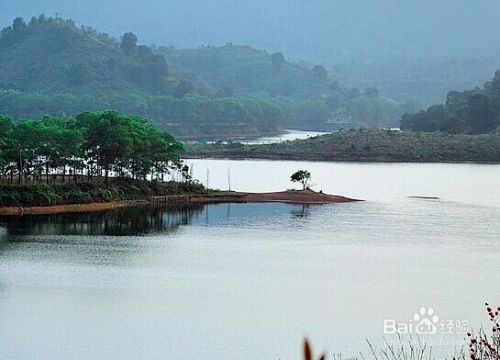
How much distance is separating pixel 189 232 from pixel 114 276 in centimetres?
1103

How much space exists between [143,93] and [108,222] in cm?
9538

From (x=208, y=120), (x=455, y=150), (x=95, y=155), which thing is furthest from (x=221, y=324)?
(x=208, y=120)

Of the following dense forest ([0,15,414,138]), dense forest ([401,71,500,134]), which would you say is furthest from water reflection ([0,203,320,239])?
dense forest ([401,71,500,134])

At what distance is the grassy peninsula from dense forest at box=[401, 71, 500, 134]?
7957mm

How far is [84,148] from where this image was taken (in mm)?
46406

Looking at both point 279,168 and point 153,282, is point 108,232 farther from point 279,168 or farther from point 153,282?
point 279,168

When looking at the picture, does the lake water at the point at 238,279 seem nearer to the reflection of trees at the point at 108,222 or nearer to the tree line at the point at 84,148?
the reflection of trees at the point at 108,222

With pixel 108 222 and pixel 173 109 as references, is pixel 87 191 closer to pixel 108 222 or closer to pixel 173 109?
pixel 108 222

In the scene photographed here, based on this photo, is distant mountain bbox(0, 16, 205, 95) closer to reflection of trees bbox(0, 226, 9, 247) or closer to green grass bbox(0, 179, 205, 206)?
green grass bbox(0, 179, 205, 206)

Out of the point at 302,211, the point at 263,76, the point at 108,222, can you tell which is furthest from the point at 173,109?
the point at 108,222

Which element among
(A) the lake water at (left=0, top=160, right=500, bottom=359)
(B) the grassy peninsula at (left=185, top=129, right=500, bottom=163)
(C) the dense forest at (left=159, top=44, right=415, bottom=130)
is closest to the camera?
(A) the lake water at (left=0, top=160, right=500, bottom=359)

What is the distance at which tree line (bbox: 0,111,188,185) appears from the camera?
142ft

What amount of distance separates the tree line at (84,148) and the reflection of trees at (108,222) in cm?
334

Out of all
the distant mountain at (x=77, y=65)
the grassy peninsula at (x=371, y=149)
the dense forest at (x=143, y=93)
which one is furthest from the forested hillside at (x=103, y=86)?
the grassy peninsula at (x=371, y=149)
